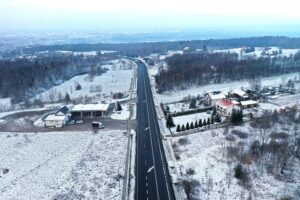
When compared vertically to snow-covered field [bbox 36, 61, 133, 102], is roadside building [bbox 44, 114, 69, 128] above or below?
below

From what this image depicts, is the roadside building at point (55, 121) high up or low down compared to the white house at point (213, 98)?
down

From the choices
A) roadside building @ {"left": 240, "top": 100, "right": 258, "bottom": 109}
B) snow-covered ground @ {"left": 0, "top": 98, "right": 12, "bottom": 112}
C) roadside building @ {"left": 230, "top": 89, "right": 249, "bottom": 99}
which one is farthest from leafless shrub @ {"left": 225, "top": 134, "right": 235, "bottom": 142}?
snow-covered ground @ {"left": 0, "top": 98, "right": 12, "bottom": 112}

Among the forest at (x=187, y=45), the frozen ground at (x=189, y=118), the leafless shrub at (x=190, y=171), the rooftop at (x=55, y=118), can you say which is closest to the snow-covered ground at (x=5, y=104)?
the rooftop at (x=55, y=118)

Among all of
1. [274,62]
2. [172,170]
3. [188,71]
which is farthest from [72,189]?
[274,62]

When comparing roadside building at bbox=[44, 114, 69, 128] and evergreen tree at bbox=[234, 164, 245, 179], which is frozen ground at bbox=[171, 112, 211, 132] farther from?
roadside building at bbox=[44, 114, 69, 128]

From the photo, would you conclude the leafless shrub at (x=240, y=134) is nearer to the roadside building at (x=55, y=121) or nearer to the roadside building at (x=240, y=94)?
the roadside building at (x=240, y=94)

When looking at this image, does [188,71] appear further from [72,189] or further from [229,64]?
[72,189]

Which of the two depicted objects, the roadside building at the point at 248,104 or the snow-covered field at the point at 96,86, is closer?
the roadside building at the point at 248,104

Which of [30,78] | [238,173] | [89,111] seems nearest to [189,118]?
[89,111]
